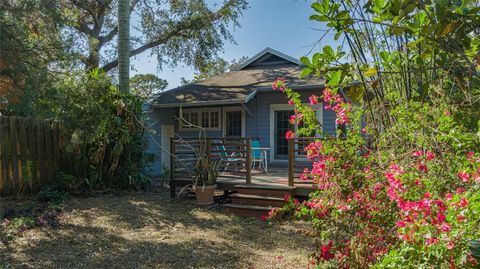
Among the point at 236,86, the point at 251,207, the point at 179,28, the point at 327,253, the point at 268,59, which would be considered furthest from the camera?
the point at 179,28

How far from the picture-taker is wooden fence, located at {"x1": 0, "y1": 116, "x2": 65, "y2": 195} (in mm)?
7598

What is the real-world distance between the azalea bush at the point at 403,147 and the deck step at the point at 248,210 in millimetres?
3632

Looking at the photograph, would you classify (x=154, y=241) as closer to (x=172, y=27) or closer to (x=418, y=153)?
(x=418, y=153)

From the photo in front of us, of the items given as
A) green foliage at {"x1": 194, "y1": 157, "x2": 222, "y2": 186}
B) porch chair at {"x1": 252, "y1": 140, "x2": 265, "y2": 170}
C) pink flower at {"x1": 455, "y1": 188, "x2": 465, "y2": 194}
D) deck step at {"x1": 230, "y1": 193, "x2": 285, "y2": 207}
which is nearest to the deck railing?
green foliage at {"x1": 194, "y1": 157, "x2": 222, "y2": 186}

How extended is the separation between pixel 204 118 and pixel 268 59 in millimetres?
3832

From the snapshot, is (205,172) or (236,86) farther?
(236,86)

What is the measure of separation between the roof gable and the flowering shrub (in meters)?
10.4

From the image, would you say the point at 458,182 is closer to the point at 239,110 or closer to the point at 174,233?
the point at 174,233

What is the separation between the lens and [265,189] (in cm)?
707

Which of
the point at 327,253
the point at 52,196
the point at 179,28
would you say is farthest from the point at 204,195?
the point at 179,28

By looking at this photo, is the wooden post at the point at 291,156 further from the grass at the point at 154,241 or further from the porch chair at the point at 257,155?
the porch chair at the point at 257,155

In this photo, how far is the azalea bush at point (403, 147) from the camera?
1757 mm

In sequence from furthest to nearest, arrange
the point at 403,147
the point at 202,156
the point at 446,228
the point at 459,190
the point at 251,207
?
the point at 202,156
the point at 251,207
the point at 403,147
the point at 459,190
the point at 446,228

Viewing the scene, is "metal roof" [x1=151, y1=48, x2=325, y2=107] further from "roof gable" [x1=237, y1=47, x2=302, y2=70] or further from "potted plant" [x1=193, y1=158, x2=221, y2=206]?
"potted plant" [x1=193, y1=158, x2=221, y2=206]
